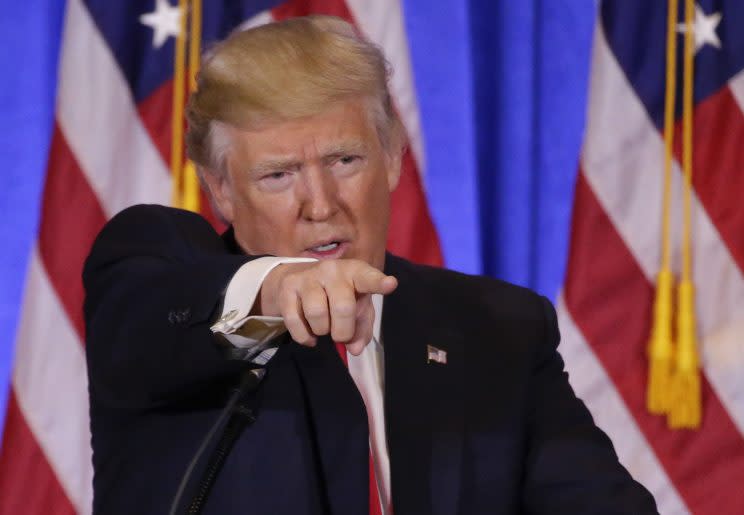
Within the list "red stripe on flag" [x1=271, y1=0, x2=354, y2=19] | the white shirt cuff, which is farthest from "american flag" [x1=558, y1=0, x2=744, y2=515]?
the white shirt cuff

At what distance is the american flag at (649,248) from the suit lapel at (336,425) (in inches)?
48.2

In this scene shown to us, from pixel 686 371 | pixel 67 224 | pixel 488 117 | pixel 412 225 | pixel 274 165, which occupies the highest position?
pixel 274 165

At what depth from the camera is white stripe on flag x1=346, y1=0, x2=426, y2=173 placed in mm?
2457

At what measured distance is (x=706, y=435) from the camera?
2473 millimetres

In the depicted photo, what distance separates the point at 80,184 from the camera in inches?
93.4

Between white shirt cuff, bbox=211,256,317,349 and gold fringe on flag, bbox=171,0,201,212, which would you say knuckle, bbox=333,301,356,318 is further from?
gold fringe on flag, bbox=171,0,201,212

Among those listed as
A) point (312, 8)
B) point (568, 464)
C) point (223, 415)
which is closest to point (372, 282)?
point (223, 415)

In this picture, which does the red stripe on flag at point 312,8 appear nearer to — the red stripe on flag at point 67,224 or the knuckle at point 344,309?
the red stripe on flag at point 67,224

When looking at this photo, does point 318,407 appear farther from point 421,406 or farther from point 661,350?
point 661,350

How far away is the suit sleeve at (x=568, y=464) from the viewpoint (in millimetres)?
1431

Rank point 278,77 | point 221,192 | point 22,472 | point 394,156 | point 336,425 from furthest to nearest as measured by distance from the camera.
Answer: point 22,472 < point 394,156 < point 221,192 < point 278,77 < point 336,425

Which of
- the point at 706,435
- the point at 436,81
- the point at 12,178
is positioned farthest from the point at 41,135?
the point at 706,435

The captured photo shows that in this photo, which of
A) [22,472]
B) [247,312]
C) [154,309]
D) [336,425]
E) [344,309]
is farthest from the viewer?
[22,472]

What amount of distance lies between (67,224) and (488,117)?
98cm
